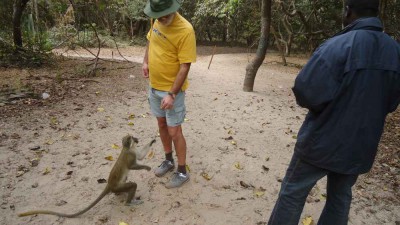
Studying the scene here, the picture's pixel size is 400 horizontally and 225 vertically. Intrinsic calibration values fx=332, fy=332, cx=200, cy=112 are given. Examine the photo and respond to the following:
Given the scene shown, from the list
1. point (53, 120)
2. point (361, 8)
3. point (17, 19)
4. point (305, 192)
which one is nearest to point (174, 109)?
point (305, 192)

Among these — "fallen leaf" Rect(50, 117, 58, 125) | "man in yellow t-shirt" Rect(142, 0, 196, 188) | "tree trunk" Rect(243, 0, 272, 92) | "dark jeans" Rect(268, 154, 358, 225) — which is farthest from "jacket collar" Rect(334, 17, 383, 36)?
"tree trunk" Rect(243, 0, 272, 92)

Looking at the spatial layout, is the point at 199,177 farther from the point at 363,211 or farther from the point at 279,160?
the point at 363,211

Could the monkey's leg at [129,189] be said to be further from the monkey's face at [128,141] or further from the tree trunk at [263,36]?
the tree trunk at [263,36]

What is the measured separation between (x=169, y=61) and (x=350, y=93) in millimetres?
1749

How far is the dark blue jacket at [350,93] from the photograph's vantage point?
2.02 metres

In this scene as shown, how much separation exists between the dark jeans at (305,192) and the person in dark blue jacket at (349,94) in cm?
1

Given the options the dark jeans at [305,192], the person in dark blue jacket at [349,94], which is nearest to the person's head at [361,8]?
the person in dark blue jacket at [349,94]

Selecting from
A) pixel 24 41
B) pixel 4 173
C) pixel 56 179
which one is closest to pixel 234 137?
pixel 56 179

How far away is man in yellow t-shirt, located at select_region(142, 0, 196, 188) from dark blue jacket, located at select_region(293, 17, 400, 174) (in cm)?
131

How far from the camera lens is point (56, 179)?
3.84m

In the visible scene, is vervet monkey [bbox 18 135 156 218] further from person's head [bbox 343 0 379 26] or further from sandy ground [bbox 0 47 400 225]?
person's head [bbox 343 0 379 26]

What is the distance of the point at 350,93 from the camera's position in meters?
2.06

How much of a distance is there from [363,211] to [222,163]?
5.71ft

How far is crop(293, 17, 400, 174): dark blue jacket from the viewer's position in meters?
2.02
